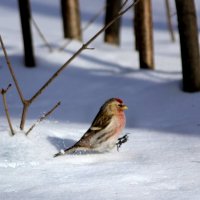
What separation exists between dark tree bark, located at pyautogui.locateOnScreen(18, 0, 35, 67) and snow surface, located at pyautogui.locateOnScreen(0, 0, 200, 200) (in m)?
0.11

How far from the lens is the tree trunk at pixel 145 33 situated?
22.0ft

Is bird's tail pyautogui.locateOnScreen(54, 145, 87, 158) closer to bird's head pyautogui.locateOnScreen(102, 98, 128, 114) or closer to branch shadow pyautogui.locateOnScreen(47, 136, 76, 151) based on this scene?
branch shadow pyautogui.locateOnScreen(47, 136, 76, 151)

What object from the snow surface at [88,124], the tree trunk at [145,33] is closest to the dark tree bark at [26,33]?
the snow surface at [88,124]

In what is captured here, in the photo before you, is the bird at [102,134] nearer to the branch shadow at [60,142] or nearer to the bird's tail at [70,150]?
the bird's tail at [70,150]

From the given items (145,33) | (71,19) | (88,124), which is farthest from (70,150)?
(71,19)

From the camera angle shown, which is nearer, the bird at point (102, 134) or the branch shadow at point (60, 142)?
the bird at point (102, 134)

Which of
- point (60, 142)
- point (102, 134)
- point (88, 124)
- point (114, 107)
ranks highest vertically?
point (114, 107)

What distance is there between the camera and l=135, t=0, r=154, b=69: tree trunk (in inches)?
264

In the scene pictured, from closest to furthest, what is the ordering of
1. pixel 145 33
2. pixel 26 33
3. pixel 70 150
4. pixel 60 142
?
1. pixel 70 150
2. pixel 60 142
3. pixel 145 33
4. pixel 26 33

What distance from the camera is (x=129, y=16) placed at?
41.8 feet

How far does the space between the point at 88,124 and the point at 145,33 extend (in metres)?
1.91

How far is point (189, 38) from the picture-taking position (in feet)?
18.1

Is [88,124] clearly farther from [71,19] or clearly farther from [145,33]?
[71,19]

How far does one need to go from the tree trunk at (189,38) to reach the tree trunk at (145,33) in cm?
120
